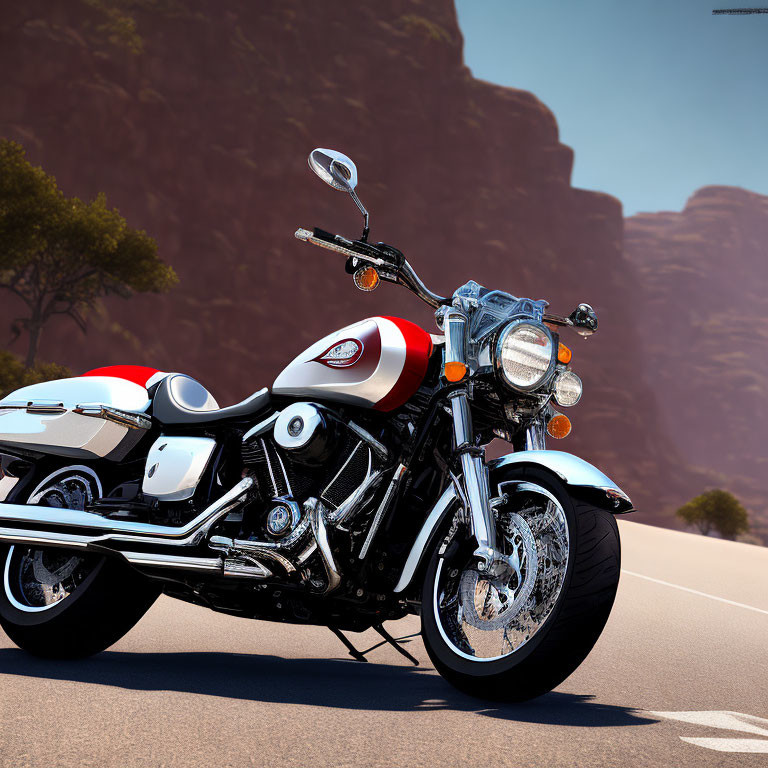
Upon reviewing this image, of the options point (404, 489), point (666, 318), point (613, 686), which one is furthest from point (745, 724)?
point (666, 318)

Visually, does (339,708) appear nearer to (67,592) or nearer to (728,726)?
(728,726)

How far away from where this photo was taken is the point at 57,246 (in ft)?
114

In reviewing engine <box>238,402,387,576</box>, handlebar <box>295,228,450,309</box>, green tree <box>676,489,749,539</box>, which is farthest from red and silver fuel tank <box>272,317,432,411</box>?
green tree <box>676,489,749,539</box>

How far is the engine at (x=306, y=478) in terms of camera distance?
394cm

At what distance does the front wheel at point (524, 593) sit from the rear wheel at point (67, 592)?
177 centimetres

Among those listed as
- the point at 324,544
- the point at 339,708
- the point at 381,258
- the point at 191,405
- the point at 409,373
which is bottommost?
the point at 339,708

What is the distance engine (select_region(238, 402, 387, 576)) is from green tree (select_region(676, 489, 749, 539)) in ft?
158

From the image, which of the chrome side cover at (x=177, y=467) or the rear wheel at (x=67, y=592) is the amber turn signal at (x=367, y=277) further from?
the rear wheel at (x=67, y=592)

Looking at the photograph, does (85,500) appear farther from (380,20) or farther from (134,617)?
(380,20)

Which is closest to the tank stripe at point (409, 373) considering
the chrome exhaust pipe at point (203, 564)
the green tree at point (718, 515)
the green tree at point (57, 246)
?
the chrome exhaust pipe at point (203, 564)

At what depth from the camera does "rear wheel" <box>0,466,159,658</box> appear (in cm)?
444

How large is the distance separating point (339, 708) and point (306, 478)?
44.9 inches

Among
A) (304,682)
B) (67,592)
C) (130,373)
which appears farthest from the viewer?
(130,373)

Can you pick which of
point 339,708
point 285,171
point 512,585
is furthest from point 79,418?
point 285,171
